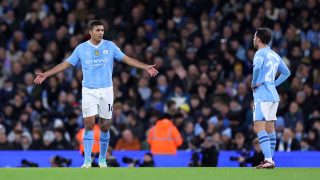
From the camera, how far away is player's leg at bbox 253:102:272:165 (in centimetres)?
1320

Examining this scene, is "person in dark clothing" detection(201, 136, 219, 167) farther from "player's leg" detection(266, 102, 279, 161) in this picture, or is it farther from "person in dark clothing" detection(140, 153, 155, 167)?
"player's leg" detection(266, 102, 279, 161)

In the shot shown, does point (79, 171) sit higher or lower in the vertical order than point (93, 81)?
lower

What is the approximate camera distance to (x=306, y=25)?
22.6 metres

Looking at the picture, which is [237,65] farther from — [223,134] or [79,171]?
[79,171]

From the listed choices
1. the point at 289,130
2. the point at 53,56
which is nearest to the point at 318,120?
the point at 289,130

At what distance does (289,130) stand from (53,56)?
19.8 ft

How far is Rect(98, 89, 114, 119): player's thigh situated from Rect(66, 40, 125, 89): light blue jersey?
0.12m

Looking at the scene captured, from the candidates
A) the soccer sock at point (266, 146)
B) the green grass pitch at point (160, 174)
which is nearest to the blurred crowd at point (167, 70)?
the soccer sock at point (266, 146)

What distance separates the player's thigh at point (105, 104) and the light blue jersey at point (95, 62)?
12cm

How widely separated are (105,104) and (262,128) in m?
2.09

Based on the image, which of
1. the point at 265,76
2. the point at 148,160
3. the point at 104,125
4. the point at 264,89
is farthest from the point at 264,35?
the point at 148,160

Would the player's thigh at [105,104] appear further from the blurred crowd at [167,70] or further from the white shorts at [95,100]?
the blurred crowd at [167,70]

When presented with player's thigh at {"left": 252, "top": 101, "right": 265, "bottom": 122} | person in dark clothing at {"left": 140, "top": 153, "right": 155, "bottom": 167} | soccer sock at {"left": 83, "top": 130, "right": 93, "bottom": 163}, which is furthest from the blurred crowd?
player's thigh at {"left": 252, "top": 101, "right": 265, "bottom": 122}

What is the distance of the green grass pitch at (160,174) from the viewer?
39.5 feet
